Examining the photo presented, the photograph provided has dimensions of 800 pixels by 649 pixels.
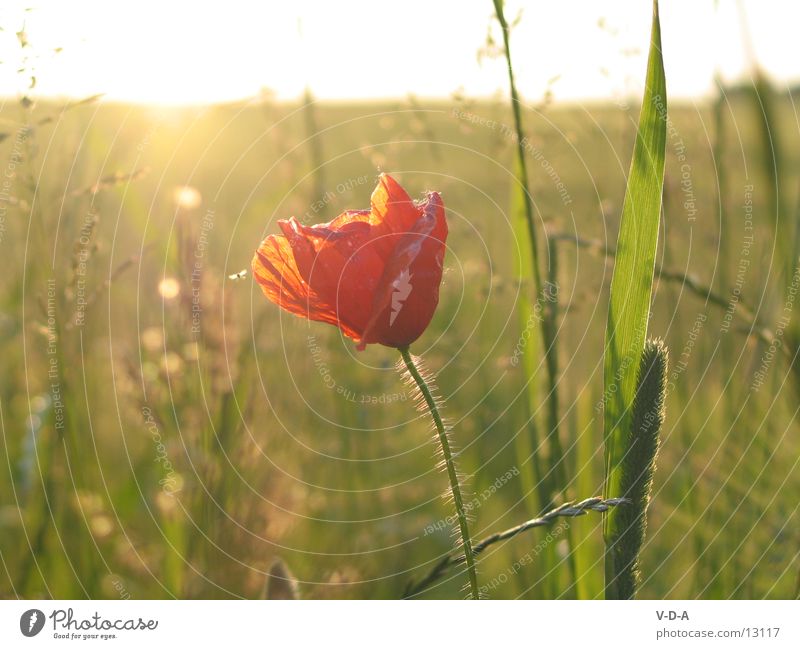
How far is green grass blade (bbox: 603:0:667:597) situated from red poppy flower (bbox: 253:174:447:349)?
24cm

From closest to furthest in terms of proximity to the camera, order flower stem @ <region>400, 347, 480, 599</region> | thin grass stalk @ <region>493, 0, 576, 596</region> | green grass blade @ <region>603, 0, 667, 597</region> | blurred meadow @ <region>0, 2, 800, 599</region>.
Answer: flower stem @ <region>400, 347, 480, 599</region>
green grass blade @ <region>603, 0, 667, 597</region>
thin grass stalk @ <region>493, 0, 576, 596</region>
blurred meadow @ <region>0, 2, 800, 599</region>

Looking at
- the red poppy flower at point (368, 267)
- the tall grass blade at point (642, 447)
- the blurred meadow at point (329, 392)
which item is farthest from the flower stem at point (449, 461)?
the blurred meadow at point (329, 392)

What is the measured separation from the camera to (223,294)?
1.70m

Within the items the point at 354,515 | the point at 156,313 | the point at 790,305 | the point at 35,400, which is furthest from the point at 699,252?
the point at 35,400

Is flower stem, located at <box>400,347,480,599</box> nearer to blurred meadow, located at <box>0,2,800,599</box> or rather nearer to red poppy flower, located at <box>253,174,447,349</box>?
red poppy flower, located at <box>253,174,447,349</box>

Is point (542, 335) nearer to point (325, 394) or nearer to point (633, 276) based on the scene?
point (633, 276)

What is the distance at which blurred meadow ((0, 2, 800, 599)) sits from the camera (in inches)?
64.6

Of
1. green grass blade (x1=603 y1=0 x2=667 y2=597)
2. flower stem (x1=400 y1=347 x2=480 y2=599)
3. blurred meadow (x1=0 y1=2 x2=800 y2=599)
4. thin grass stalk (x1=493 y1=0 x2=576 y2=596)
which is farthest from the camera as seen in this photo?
blurred meadow (x1=0 y1=2 x2=800 y2=599)

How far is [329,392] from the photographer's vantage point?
229 cm
